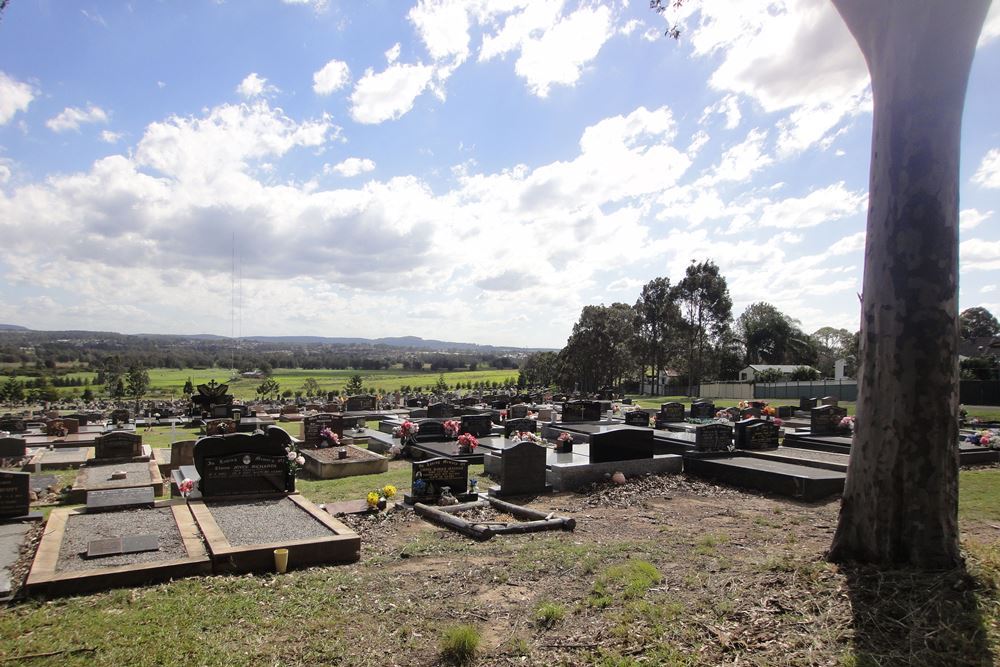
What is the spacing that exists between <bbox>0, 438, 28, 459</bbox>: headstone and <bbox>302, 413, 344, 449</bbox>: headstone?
7468 millimetres

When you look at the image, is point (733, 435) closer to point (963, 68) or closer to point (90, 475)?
point (963, 68)

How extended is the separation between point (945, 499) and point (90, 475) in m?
15.4

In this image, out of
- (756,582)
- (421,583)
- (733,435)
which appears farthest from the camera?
(733,435)

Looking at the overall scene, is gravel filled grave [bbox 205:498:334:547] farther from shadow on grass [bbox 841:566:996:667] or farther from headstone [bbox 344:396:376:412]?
headstone [bbox 344:396:376:412]

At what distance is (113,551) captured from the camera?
6.77 m

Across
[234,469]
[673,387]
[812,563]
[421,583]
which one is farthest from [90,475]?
[673,387]

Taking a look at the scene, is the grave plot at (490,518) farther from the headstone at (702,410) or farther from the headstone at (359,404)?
the headstone at (359,404)

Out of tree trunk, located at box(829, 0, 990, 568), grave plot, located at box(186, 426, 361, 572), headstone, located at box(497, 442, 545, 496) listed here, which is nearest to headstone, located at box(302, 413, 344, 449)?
grave plot, located at box(186, 426, 361, 572)

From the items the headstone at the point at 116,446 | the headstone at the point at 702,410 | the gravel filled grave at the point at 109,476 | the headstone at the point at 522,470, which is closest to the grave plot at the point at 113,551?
the gravel filled grave at the point at 109,476

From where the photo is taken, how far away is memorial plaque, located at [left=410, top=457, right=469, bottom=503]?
10406 millimetres

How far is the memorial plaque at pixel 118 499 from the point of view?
9.17 metres

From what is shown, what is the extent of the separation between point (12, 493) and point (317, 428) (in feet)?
37.5

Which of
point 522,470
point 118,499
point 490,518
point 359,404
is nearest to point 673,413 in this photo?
point 522,470

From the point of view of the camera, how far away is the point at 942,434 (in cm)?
534
